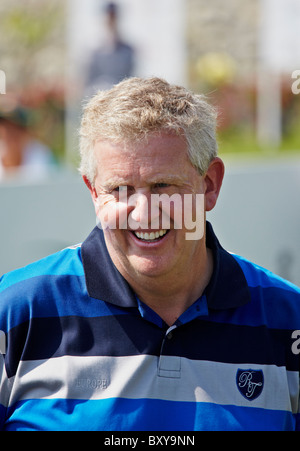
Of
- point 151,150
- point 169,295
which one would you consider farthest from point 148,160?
point 169,295

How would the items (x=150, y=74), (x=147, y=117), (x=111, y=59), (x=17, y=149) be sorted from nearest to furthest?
(x=147, y=117), (x=150, y=74), (x=17, y=149), (x=111, y=59)

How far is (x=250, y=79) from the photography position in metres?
12.5

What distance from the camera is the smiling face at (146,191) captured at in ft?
5.95

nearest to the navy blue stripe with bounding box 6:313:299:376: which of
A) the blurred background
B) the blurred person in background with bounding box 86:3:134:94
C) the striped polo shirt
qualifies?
the striped polo shirt

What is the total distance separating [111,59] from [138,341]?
616cm

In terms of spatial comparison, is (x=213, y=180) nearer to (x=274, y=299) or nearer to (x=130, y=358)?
(x=274, y=299)

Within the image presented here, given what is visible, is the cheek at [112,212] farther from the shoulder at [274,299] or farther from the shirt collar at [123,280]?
the shoulder at [274,299]

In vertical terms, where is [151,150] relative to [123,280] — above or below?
above

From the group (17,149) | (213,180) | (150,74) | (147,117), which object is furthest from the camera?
(17,149)

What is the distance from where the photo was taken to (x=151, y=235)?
189 centimetres

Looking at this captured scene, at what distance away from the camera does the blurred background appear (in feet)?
12.9

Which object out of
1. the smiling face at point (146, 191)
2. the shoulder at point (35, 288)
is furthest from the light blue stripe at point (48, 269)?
the smiling face at point (146, 191)

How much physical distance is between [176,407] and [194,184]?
1.99 ft

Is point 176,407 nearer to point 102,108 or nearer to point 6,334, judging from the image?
point 6,334
